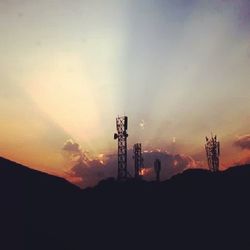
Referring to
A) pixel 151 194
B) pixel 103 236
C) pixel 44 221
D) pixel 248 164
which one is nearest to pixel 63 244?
pixel 44 221

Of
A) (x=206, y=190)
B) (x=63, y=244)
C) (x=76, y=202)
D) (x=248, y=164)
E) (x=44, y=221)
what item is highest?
(x=248, y=164)

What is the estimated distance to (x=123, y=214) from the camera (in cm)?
4775

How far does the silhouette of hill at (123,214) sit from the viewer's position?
32.0 metres

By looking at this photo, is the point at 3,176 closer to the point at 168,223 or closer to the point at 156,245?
the point at 156,245

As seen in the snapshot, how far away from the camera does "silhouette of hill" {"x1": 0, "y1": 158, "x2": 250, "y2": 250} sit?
3198 centimetres

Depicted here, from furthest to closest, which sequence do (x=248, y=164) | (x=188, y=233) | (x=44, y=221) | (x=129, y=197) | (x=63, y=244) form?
(x=248, y=164) → (x=129, y=197) → (x=188, y=233) → (x=44, y=221) → (x=63, y=244)

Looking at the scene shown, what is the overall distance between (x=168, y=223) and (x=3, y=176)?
22610 millimetres

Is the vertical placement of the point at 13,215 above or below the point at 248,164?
below

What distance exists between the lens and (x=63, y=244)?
30.7m

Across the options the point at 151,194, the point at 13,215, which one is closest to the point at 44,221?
the point at 13,215

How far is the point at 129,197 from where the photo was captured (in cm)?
5541

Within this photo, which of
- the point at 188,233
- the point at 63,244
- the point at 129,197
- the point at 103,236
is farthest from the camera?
the point at 129,197

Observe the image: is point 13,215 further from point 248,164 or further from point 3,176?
point 248,164

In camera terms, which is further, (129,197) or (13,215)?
(129,197)
